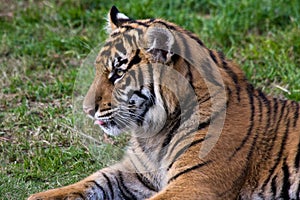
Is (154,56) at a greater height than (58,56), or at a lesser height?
greater

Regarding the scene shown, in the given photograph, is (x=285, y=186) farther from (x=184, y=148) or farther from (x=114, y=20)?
(x=114, y=20)

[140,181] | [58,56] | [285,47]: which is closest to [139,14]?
[58,56]

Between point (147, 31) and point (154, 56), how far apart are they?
16cm

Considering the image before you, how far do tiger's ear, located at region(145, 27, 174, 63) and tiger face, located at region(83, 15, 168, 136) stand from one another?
1 cm

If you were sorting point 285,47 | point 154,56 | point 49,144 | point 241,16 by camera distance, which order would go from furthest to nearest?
point 241,16 < point 285,47 < point 49,144 < point 154,56

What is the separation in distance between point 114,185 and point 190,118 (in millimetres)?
777

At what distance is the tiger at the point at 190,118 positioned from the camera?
4.42 meters

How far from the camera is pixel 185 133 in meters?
4.57

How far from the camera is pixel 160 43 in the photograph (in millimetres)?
4426

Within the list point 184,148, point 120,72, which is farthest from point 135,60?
point 184,148

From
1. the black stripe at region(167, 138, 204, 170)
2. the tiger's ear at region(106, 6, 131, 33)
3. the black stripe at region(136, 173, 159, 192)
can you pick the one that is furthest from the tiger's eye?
the black stripe at region(136, 173, 159, 192)

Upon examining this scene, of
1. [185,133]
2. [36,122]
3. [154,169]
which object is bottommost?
[36,122]

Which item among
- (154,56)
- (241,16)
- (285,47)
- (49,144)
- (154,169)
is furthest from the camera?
(241,16)

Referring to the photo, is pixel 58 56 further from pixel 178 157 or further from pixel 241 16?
pixel 178 157
